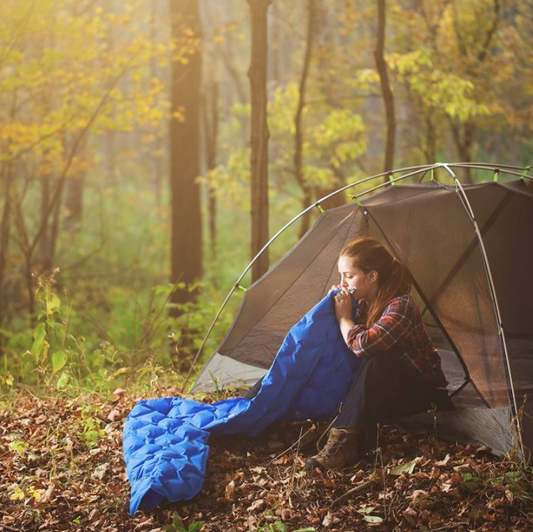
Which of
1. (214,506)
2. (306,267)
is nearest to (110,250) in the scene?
(306,267)

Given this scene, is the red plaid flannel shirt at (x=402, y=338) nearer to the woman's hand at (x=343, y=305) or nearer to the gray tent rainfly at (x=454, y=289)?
the woman's hand at (x=343, y=305)

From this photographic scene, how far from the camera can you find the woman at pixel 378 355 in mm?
3621

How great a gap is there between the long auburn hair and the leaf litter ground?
0.80 meters

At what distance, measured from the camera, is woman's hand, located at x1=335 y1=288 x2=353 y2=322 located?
3.97m

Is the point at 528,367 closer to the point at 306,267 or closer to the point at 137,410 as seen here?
the point at 306,267

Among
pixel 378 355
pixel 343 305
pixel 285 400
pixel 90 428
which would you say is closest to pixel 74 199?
pixel 90 428

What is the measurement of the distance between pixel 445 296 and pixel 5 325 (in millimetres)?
8567

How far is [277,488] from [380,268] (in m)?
1.33

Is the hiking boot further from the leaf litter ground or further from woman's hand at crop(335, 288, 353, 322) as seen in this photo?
woman's hand at crop(335, 288, 353, 322)

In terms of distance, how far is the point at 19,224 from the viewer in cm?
997

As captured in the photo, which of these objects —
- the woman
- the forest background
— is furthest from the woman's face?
the forest background

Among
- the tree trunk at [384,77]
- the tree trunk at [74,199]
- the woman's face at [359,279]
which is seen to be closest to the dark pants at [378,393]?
the woman's face at [359,279]

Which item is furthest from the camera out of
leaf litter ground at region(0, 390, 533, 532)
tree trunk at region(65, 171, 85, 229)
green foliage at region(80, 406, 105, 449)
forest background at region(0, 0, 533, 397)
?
tree trunk at region(65, 171, 85, 229)

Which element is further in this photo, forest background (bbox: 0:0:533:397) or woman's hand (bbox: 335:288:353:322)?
forest background (bbox: 0:0:533:397)
